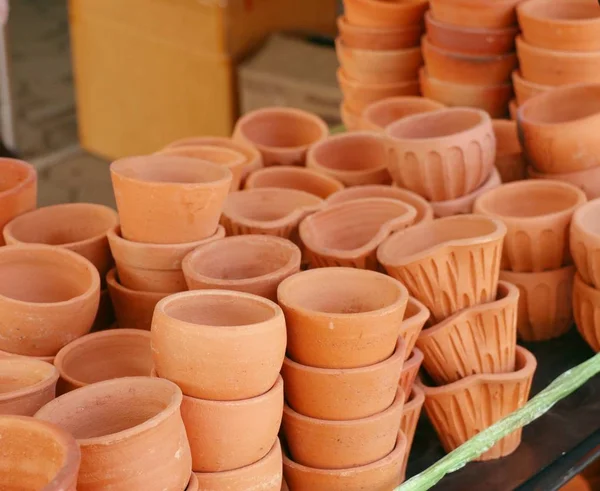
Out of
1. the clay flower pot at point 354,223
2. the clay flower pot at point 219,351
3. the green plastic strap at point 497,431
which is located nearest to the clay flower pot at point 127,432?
the clay flower pot at point 219,351

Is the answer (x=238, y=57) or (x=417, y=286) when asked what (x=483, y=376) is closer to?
(x=417, y=286)

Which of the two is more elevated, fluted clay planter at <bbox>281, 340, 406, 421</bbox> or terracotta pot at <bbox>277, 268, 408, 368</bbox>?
terracotta pot at <bbox>277, 268, 408, 368</bbox>

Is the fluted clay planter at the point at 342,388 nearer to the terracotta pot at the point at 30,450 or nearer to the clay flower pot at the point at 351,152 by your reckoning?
the terracotta pot at the point at 30,450

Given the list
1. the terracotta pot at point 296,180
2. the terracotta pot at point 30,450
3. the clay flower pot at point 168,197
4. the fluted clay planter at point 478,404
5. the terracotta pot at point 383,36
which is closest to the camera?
the terracotta pot at point 30,450

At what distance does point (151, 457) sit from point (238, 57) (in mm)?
2898

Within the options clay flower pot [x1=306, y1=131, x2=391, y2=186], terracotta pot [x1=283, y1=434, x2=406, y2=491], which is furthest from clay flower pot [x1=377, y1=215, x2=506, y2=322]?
clay flower pot [x1=306, y1=131, x2=391, y2=186]

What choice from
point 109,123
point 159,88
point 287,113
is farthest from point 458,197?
point 109,123

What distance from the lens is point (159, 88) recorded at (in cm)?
384

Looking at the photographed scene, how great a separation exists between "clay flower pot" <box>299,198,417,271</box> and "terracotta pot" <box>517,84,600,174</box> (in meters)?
0.33

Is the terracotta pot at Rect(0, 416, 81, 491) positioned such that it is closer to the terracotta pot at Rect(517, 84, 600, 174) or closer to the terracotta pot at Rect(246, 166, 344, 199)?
the terracotta pot at Rect(246, 166, 344, 199)

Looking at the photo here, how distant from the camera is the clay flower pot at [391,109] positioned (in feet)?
6.03

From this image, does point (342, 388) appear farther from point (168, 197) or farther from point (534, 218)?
point (534, 218)

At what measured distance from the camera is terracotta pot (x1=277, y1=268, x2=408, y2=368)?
1.07 m

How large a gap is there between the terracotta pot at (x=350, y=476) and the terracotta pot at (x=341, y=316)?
0.15 meters
